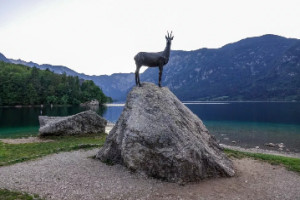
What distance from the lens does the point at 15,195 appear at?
1305 cm

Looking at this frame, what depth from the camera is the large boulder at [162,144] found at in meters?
16.4

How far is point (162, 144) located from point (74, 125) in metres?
22.1

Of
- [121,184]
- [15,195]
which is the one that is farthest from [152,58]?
[15,195]

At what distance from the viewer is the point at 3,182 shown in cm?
1500

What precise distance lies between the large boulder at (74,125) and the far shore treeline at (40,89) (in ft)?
365

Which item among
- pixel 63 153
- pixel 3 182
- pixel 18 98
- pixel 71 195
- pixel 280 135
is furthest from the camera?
pixel 18 98

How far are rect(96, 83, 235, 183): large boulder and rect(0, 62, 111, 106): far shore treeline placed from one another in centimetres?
13336

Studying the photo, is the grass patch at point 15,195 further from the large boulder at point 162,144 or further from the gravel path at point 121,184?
the large boulder at point 162,144

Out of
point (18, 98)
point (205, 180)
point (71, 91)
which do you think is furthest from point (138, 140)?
point (71, 91)

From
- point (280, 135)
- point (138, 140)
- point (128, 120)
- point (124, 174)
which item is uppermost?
point (128, 120)

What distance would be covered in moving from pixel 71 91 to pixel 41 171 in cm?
15398

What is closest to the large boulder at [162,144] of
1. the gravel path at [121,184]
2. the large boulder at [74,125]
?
the gravel path at [121,184]

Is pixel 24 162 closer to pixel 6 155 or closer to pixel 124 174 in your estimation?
pixel 6 155

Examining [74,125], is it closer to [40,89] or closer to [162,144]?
[162,144]
